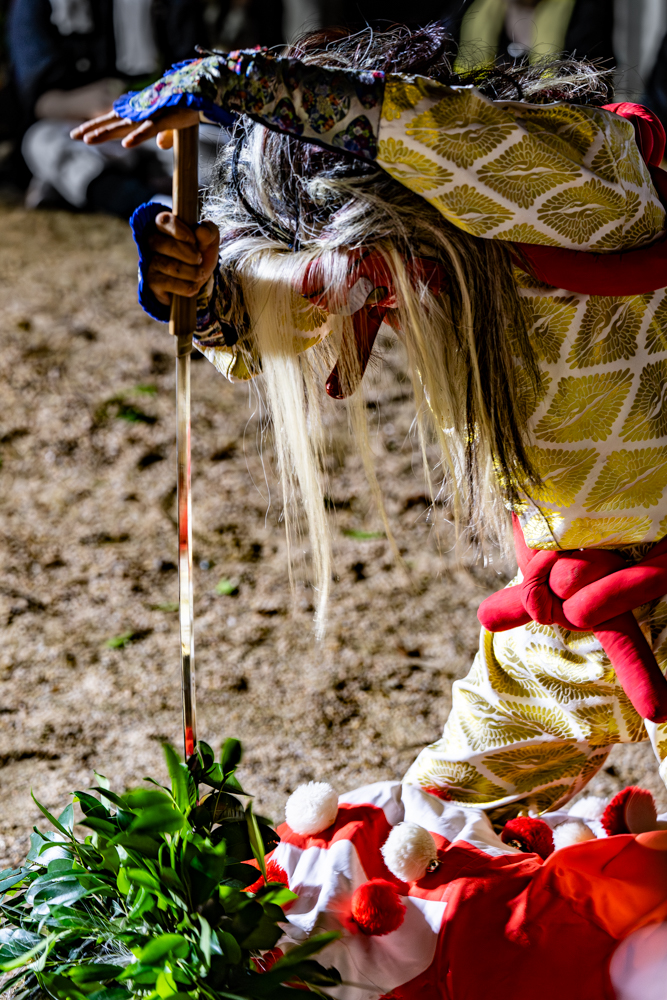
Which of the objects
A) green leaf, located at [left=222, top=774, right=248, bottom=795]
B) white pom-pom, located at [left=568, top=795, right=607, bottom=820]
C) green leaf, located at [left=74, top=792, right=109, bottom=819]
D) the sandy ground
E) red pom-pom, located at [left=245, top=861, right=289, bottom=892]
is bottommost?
the sandy ground

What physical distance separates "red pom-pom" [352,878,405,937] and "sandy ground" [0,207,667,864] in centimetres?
46

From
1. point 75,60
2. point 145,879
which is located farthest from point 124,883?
point 75,60

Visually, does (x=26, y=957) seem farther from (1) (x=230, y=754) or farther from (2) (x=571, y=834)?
(2) (x=571, y=834)

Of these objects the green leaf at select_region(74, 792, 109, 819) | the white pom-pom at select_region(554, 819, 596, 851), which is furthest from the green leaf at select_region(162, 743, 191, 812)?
the white pom-pom at select_region(554, 819, 596, 851)

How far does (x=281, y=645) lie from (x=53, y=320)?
5.71 ft

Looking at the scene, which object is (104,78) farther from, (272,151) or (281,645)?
(272,151)

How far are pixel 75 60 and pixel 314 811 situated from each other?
14.0 ft

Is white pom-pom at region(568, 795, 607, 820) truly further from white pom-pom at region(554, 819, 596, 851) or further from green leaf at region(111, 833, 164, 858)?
green leaf at region(111, 833, 164, 858)

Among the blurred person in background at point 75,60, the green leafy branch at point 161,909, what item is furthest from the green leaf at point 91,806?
the blurred person in background at point 75,60

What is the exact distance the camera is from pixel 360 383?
3.16 ft

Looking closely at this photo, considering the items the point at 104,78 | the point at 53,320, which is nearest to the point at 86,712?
the point at 53,320

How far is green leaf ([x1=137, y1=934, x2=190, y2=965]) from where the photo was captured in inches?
31.8

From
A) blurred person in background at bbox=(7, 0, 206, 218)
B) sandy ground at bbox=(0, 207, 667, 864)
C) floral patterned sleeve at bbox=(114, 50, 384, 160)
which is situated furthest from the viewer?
blurred person in background at bbox=(7, 0, 206, 218)

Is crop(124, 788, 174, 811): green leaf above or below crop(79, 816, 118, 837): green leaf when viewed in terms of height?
above
